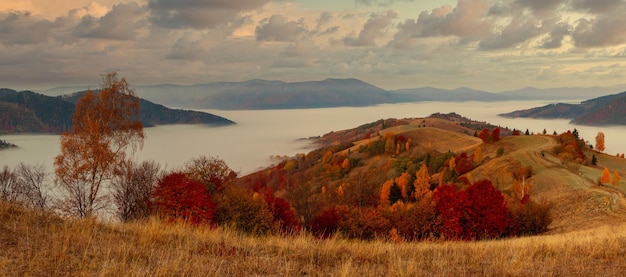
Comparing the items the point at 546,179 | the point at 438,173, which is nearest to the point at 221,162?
the point at 546,179

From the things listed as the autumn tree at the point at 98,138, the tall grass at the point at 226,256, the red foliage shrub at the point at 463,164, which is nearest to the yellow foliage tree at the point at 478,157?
the red foliage shrub at the point at 463,164

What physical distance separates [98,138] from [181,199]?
15257 mm

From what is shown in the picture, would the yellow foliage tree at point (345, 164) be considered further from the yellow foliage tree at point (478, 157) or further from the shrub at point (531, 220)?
the shrub at point (531, 220)

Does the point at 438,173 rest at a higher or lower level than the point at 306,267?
lower

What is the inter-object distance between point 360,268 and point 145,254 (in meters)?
5.41

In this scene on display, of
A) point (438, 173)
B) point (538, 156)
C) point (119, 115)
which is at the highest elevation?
point (119, 115)

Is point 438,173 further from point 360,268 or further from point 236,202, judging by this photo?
point 360,268

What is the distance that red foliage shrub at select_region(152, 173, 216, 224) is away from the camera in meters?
43.8

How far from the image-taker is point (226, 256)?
10.5 m

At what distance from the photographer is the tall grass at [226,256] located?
8758 mm

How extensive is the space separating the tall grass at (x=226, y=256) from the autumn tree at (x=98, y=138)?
1969cm

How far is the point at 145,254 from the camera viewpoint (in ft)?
33.3

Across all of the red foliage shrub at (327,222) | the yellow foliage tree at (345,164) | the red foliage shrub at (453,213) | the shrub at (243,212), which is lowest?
the yellow foliage tree at (345,164)

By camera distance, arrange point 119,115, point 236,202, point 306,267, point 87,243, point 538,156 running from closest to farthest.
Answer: point 306,267 < point 87,243 < point 119,115 < point 236,202 < point 538,156
